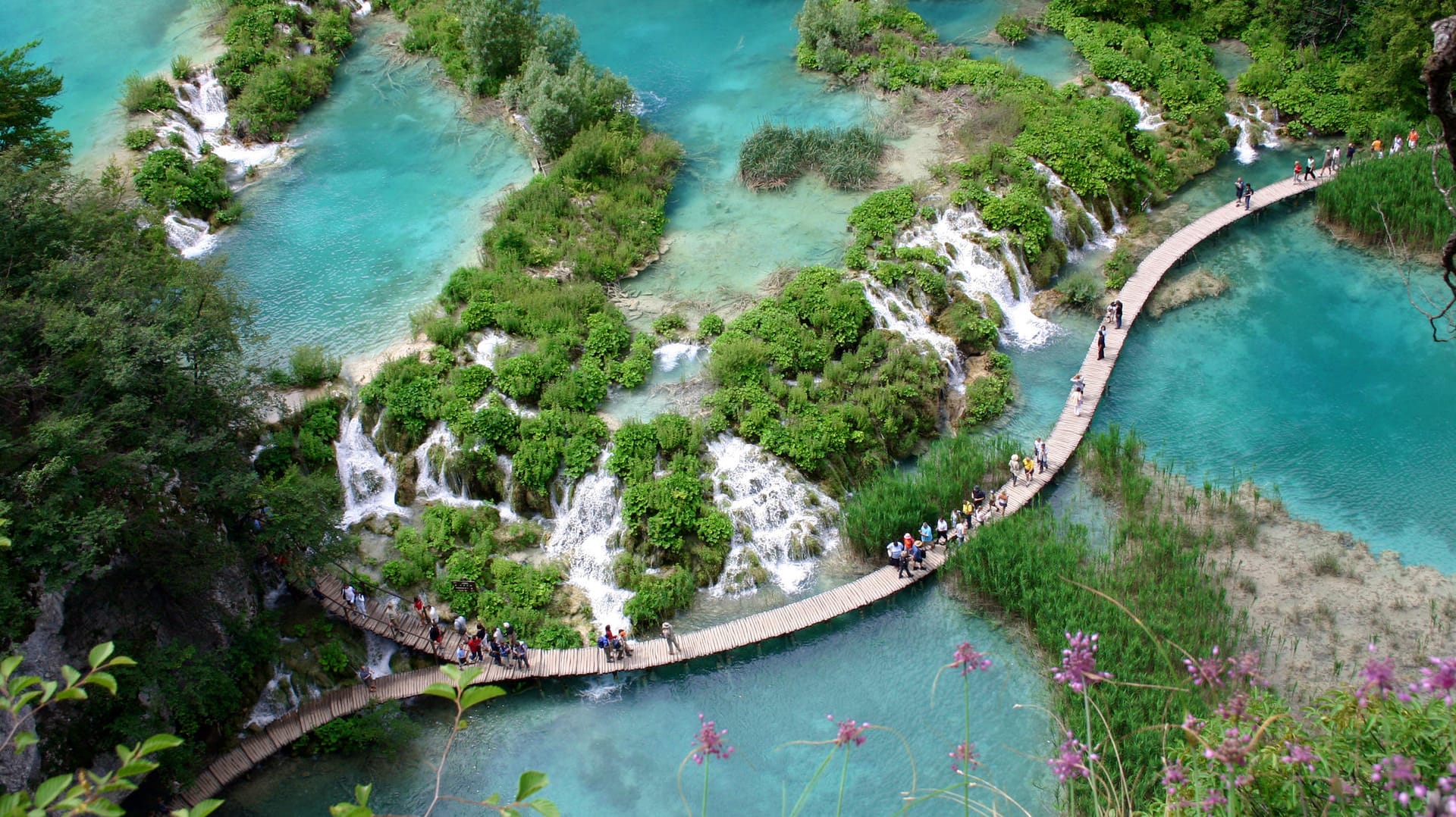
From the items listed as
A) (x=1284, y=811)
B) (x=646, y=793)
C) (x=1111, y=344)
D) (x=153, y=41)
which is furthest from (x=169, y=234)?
Result: (x=1284, y=811)

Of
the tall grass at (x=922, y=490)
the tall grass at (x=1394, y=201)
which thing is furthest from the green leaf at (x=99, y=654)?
the tall grass at (x=1394, y=201)

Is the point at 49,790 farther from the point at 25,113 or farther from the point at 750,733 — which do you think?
the point at 25,113

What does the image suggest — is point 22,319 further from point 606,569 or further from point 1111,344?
point 1111,344

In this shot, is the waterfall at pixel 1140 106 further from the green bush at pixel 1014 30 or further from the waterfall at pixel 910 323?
the waterfall at pixel 910 323

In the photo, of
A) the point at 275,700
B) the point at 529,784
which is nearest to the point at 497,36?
the point at 275,700

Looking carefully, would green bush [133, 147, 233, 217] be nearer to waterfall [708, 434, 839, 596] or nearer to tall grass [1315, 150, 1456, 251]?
waterfall [708, 434, 839, 596]
